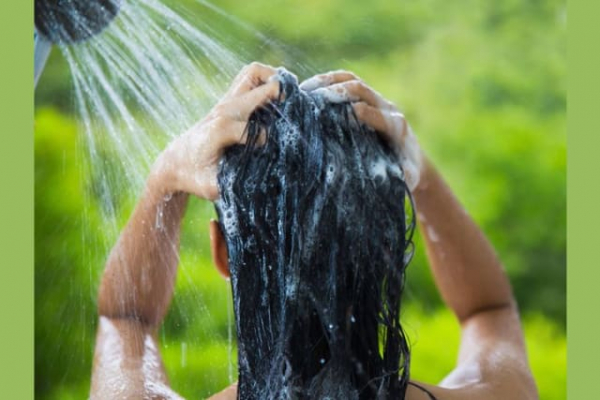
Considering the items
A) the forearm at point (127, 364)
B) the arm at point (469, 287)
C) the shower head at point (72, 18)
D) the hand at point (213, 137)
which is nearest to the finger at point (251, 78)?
the hand at point (213, 137)

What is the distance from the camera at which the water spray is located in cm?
159

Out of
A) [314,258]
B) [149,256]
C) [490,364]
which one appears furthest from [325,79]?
[490,364]

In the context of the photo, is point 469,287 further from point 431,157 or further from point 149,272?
point 149,272

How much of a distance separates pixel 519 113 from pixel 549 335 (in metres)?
0.37

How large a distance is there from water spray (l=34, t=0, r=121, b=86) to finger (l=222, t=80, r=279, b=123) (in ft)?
1.07

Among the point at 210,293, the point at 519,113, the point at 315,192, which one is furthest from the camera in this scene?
the point at 519,113

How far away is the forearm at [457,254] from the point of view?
1.57 m

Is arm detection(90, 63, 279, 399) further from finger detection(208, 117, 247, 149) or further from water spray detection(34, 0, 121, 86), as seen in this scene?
water spray detection(34, 0, 121, 86)

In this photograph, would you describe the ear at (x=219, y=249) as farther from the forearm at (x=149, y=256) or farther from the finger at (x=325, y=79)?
the finger at (x=325, y=79)

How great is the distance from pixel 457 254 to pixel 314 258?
36 centimetres

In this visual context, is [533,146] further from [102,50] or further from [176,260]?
[102,50]

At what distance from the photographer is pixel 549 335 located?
5.49 ft

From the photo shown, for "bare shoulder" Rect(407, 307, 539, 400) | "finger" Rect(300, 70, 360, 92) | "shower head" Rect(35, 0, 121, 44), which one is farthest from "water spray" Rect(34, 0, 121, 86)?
"bare shoulder" Rect(407, 307, 539, 400)

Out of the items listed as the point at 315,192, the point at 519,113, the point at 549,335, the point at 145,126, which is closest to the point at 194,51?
the point at 145,126
